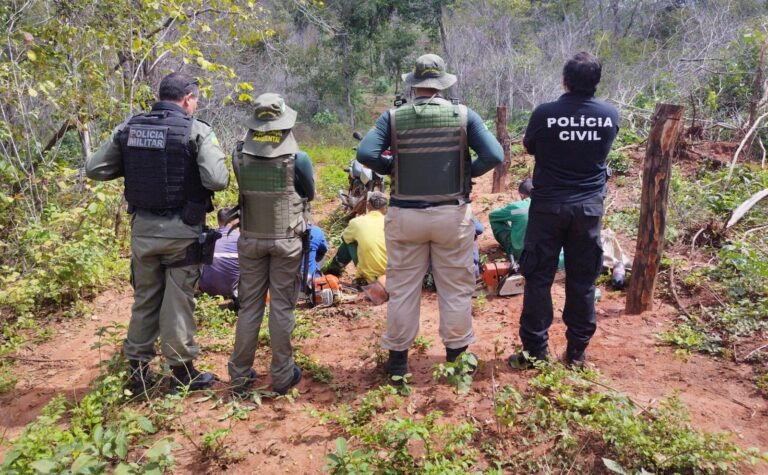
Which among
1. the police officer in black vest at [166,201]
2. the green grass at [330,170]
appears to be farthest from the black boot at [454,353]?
the green grass at [330,170]

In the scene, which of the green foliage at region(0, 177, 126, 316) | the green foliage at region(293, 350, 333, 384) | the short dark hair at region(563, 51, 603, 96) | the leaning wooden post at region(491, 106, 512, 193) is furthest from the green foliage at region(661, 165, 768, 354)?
the green foliage at region(0, 177, 126, 316)

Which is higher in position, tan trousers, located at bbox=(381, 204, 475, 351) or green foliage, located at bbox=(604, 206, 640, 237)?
tan trousers, located at bbox=(381, 204, 475, 351)

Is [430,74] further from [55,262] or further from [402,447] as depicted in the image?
[55,262]

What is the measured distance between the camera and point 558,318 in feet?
14.7

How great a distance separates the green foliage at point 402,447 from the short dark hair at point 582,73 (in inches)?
79.8

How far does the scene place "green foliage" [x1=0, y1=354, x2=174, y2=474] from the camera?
210 centimetres

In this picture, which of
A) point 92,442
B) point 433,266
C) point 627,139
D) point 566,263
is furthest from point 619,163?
point 92,442

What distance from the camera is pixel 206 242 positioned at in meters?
3.25

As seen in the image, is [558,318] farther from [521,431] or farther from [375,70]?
[375,70]

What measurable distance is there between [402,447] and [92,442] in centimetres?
143

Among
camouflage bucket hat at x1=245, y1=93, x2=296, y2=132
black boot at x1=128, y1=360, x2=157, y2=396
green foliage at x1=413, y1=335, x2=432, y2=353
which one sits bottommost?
green foliage at x1=413, y1=335, x2=432, y2=353

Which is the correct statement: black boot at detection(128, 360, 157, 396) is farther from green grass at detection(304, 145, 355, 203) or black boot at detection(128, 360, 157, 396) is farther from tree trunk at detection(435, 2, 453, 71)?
tree trunk at detection(435, 2, 453, 71)

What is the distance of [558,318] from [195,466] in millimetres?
3073

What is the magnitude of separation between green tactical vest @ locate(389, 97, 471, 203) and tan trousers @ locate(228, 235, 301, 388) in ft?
2.65
